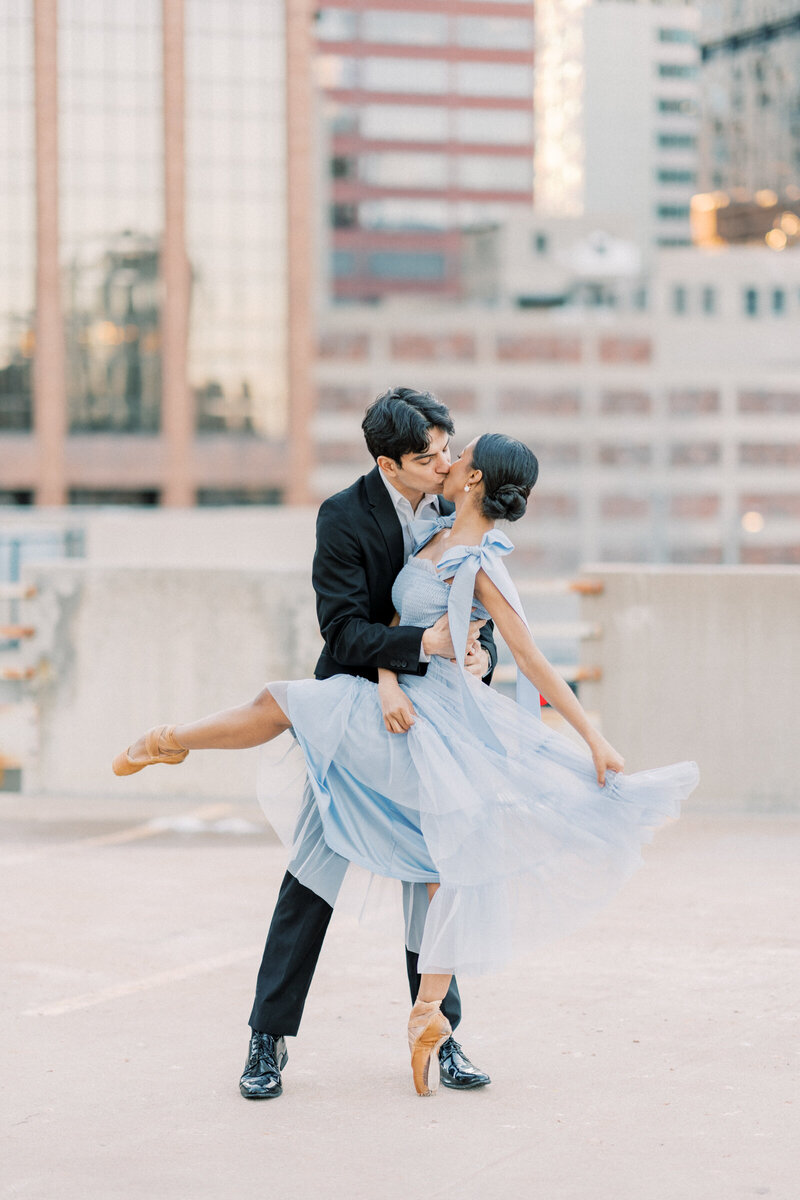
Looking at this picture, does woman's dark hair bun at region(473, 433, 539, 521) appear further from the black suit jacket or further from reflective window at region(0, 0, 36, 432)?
reflective window at region(0, 0, 36, 432)

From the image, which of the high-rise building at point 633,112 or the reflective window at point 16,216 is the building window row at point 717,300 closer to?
the high-rise building at point 633,112

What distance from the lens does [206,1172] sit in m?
3.80

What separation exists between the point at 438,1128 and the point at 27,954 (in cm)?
226

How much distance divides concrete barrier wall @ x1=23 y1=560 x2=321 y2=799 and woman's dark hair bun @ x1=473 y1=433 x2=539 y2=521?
15.5 feet

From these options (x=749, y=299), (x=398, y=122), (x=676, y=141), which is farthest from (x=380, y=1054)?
(x=676, y=141)

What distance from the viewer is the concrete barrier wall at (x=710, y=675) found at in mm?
8789

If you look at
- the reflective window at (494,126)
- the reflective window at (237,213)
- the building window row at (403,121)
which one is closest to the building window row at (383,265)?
the building window row at (403,121)

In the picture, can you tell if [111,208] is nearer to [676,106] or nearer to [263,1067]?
[263,1067]

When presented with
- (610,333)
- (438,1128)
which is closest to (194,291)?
(610,333)

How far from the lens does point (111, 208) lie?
81.8 m

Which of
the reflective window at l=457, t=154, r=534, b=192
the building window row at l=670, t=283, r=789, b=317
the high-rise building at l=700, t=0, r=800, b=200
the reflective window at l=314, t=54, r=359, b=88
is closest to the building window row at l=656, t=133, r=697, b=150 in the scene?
the high-rise building at l=700, t=0, r=800, b=200

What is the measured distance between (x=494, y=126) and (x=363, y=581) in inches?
5105

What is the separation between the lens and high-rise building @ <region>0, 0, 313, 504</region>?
3182 inches

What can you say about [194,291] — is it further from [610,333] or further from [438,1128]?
[438,1128]
